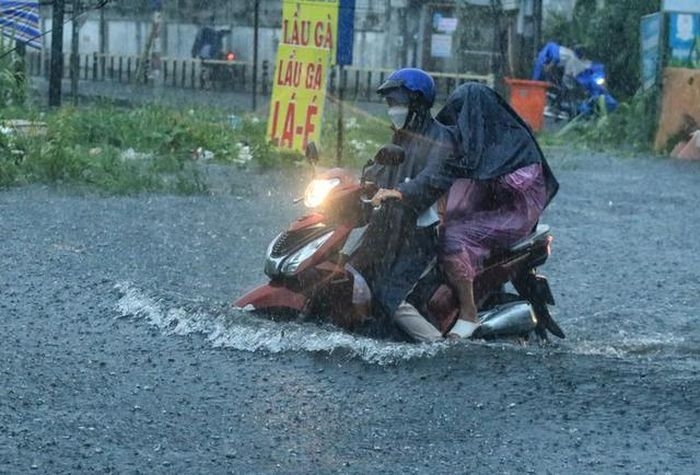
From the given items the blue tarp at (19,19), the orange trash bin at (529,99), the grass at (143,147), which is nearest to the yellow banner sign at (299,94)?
the grass at (143,147)

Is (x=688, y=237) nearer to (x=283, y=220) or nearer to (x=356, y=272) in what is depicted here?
(x=283, y=220)

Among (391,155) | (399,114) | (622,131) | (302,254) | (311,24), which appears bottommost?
(622,131)

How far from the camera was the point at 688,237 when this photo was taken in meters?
13.2

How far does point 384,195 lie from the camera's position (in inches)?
263

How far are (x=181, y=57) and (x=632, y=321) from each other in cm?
3148

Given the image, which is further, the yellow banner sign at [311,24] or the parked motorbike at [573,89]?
the parked motorbike at [573,89]

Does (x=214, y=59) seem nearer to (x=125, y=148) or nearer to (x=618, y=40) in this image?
(x=618, y=40)

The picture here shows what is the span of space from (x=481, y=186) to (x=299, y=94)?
9.01 metres

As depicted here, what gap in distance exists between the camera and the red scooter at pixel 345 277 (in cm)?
688

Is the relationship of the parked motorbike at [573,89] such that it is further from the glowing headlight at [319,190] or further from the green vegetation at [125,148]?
the glowing headlight at [319,190]

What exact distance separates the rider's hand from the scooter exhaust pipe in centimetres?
86

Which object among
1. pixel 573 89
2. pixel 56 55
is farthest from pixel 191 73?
pixel 56 55

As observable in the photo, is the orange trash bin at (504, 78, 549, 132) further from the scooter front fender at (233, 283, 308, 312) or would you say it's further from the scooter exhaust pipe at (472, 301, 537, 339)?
the scooter front fender at (233, 283, 308, 312)

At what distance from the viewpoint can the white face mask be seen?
22.9ft
